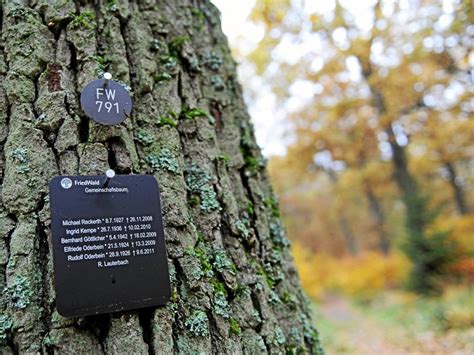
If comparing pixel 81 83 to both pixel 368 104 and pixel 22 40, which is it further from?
pixel 368 104

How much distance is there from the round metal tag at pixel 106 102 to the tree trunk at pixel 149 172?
40mm

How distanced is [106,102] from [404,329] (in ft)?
20.3

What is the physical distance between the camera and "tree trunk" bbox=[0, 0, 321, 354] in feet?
3.49

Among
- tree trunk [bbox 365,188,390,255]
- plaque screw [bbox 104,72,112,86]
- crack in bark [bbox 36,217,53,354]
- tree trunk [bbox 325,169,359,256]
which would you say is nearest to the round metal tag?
plaque screw [bbox 104,72,112,86]

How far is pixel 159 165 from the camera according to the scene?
1.32 meters

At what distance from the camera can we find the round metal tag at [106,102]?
3.95 feet

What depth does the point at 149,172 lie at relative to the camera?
1.30 metres

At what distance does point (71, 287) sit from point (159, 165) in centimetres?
48

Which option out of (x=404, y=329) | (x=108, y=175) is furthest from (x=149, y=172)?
(x=404, y=329)

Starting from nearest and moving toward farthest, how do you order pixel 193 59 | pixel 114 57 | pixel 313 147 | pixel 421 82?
1. pixel 114 57
2. pixel 193 59
3. pixel 421 82
4. pixel 313 147

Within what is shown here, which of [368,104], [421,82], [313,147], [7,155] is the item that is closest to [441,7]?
[421,82]

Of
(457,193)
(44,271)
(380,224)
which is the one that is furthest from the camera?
(380,224)

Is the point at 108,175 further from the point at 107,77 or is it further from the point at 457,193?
the point at 457,193

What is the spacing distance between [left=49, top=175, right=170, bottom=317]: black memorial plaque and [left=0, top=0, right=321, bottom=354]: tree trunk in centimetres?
5
